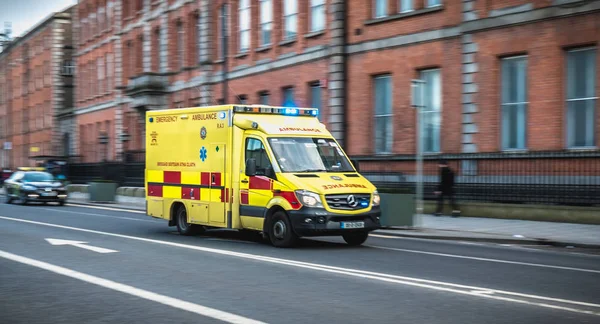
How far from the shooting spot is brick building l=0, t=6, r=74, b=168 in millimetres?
67188

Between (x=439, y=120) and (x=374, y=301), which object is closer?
(x=374, y=301)

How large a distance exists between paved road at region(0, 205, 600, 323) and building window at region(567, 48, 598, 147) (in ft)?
21.8

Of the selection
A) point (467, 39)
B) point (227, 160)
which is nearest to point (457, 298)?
point (227, 160)

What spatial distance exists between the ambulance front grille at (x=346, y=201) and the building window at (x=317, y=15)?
1728 cm

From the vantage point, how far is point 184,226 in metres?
18.2

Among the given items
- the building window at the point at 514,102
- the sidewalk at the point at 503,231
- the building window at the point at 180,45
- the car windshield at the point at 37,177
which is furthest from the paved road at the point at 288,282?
the building window at the point at 180,45

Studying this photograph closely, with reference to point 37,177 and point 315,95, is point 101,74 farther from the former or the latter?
point 315,95

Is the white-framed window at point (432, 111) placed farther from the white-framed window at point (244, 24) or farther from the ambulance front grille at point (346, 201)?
the white-framed window at point (244, 24)

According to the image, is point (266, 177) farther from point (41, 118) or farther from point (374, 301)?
point (41, 118)

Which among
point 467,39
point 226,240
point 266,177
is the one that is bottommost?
point 226,240

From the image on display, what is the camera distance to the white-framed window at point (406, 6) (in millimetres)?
27312

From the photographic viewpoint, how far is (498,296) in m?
9.14

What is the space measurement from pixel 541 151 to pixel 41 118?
190ft

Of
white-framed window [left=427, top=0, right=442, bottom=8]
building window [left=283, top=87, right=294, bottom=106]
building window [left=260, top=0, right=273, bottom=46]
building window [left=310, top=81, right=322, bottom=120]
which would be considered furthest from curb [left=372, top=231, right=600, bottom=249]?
building window [left=260, top=0, right=273, bottom=46]
